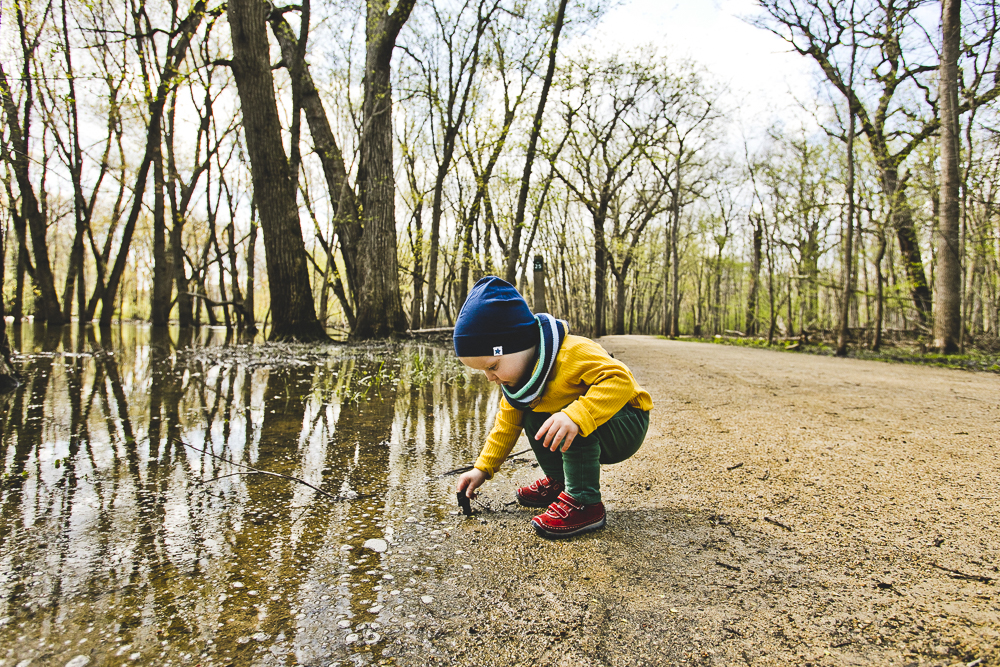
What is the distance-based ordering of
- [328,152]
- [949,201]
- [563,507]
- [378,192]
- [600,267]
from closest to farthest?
[563,507], [949,201], [378,192], [328,152], [600,267]

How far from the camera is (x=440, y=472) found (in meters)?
2.48

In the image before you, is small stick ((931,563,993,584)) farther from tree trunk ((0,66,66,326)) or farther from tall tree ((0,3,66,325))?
tree trunk ((0,66,66,326))

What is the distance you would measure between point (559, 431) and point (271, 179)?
7.95 metres

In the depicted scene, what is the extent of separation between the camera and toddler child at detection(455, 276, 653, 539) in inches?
65.7

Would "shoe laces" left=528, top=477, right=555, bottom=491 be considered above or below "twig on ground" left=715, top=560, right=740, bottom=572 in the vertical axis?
above

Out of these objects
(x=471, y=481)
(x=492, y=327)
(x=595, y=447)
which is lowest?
(x=471, y=481)

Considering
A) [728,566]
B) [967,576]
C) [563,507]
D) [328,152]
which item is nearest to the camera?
[967,576]

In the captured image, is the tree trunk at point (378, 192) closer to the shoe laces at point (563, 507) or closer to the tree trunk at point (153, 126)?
the tree trunk at point (153, 126)

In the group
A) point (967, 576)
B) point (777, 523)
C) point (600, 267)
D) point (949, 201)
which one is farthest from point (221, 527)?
point (600, 267)

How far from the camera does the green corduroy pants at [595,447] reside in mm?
1777

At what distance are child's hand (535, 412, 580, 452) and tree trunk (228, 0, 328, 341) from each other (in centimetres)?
770

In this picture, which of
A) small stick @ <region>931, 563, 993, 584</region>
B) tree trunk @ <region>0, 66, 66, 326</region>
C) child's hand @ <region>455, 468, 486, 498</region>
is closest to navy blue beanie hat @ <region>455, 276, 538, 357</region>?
child's hand @ <region>455, 468, 486, 498</region>

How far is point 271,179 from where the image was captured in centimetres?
797

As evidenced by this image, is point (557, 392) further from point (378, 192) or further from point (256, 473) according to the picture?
point (378, 192)
